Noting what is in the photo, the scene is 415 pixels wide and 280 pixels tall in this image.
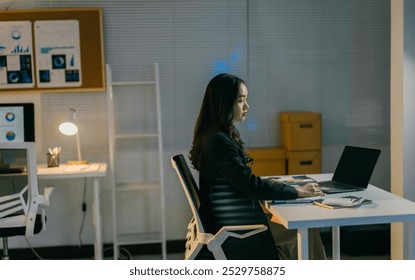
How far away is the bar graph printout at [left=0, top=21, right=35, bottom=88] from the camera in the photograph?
4102mm

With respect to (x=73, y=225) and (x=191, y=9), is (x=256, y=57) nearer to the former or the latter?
(x=191, y=9)

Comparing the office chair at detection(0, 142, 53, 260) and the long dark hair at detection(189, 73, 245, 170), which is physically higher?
the long dark hair at detection(189, 73, 245, 170)

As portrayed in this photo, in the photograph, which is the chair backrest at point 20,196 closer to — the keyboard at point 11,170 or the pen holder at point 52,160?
the keyboard at point 11,170

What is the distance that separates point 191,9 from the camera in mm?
4262

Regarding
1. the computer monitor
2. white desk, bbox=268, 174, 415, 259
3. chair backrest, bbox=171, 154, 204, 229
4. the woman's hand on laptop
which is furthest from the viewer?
the computer monitor

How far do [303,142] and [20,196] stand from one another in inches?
74.4

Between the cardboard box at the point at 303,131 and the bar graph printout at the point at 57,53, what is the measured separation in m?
1.47

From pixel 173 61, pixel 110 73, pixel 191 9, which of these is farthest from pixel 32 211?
pixel 191 9

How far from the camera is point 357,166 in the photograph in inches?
115

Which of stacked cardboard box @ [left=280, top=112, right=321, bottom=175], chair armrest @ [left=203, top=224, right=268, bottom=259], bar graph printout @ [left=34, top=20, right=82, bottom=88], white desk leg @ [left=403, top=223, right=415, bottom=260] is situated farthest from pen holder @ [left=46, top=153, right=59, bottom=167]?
white desk leg @ [left=403, top=223, right=415, bottom=260]

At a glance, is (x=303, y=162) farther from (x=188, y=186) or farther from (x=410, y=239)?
(x=188, y=186)

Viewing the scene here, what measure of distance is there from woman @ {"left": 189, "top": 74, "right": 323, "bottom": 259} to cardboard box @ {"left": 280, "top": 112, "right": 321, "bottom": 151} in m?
1.57

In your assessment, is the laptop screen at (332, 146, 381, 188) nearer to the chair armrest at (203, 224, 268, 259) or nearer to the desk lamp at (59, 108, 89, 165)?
the chair armrest at (203, 224, 268, 259)
